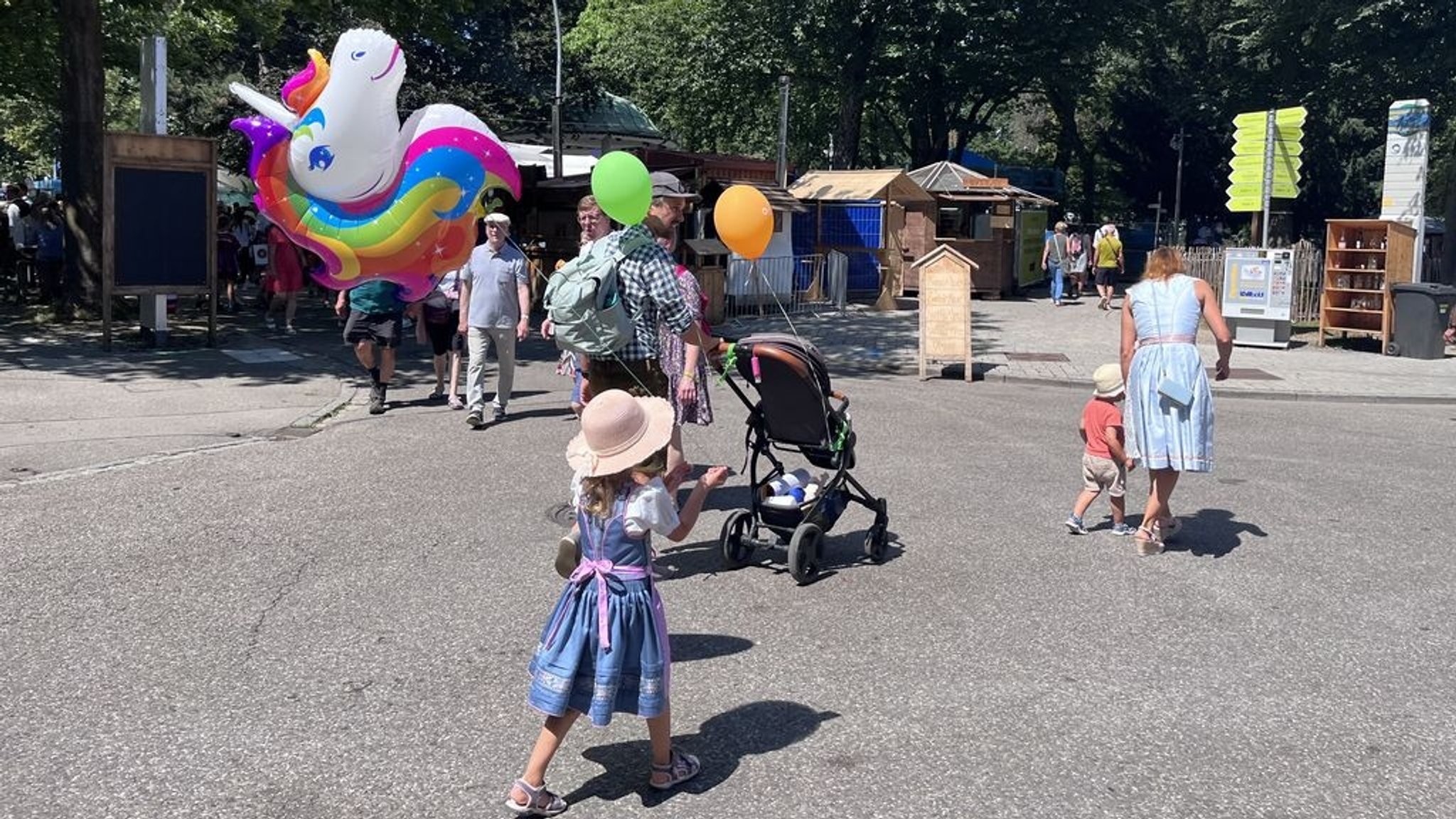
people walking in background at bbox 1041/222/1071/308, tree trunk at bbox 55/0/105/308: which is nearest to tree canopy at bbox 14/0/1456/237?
tree trunk at bbox 55/0/105/308

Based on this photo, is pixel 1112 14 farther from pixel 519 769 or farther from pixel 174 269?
pixel 519 769

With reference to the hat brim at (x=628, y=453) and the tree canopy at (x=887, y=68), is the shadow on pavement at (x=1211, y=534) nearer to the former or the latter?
the hat brim at (x=628, y=453)

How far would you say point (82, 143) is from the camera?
17531 mm

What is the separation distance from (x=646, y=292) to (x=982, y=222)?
911 inches

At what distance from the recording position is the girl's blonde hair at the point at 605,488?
163 inches

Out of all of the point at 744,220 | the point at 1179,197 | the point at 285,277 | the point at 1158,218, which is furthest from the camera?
the point at 1179,197

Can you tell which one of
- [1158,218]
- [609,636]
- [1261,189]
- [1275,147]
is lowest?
[609,636]

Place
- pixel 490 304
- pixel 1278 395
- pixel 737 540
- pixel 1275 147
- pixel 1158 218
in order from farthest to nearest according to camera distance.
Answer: pixel 1158 218
pixel 1275 147
pixel 1278 395
pixel 490 304
pixel 737 540

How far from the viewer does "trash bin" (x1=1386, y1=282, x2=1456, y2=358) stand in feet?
60.4

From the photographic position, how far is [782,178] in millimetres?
25969

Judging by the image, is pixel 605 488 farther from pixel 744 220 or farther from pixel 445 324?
pixel 445 324

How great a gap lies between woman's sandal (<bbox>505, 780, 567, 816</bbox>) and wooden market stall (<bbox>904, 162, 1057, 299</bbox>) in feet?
80.8

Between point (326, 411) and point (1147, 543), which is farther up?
point (326, 411)

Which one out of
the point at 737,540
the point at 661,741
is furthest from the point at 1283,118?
the point at 661,741
